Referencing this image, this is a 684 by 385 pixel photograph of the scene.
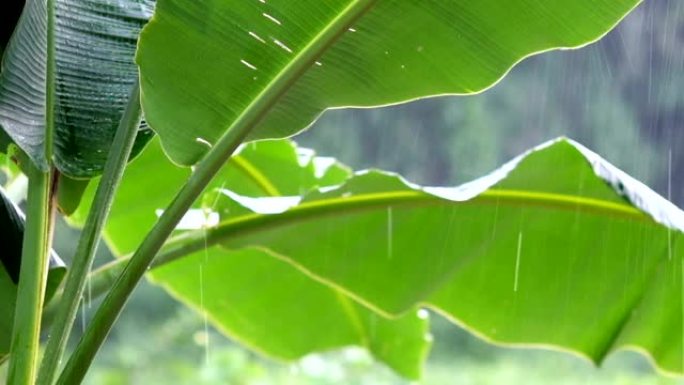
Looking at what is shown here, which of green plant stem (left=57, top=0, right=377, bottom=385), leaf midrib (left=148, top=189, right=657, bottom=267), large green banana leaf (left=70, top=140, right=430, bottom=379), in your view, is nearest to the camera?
green plant stem (left=57, top=0, right=377, bottom=385)

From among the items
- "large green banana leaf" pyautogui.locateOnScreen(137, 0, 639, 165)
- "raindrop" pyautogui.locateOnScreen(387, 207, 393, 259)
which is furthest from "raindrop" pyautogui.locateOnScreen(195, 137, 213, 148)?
"raindrop" pyautogui.locateOnScreen(387, 207, 393, 259)

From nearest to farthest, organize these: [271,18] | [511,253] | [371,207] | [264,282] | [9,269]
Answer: [271,18] < [9,269] < [371,207] < [511,253] < [264,282]

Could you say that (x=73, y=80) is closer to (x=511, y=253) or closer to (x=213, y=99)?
(x=213, y=99)

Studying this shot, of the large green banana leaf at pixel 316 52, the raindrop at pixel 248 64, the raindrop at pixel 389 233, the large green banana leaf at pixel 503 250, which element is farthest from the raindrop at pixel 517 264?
the raindrop at pixel 248 64

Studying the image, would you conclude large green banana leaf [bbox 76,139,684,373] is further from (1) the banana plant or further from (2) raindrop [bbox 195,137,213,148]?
(2) raindrop [bbox 195,137,213,148]

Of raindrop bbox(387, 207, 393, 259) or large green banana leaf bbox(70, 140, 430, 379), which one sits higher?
raindrop bbox(387, 207, 393, 259)

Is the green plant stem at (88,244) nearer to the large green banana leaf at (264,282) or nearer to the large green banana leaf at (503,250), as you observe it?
the large green banana leaf at (503,250)

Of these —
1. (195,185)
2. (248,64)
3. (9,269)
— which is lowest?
(9,269)

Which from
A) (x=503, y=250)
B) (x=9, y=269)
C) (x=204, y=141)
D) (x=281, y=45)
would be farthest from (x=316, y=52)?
(x=503, y=250)

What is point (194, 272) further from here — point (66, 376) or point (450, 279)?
point (66, 376)
